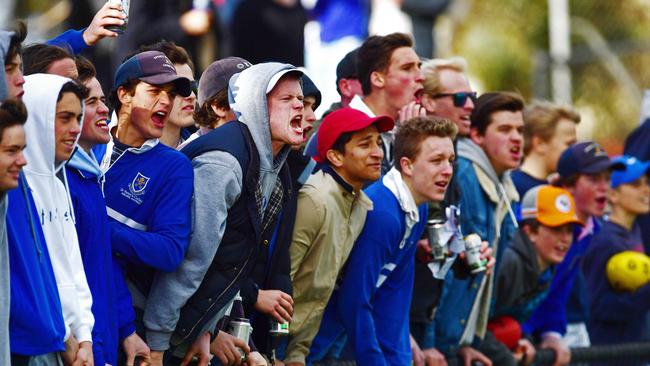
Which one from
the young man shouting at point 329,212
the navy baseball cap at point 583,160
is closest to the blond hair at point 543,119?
the navy baseball cap at point 583,160

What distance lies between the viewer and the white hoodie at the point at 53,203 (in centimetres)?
557

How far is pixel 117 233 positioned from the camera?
611 centimetres

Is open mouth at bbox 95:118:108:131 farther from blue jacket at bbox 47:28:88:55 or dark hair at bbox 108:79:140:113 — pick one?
blue jacket at bbox 47:28:88:55

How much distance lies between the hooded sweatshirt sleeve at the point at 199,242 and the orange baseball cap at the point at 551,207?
11.6 ft

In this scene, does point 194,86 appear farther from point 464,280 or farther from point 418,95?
point 464,280

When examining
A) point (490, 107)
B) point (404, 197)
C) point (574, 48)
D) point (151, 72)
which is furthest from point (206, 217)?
point (574, 48)

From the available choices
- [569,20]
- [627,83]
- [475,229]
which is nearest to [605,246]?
[475,229]

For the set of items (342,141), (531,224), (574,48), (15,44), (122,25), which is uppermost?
(574,48)

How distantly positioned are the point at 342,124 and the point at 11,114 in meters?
2.51

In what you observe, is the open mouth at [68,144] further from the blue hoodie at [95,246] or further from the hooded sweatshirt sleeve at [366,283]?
the hooded sweatshirt sleeve at [366,283]

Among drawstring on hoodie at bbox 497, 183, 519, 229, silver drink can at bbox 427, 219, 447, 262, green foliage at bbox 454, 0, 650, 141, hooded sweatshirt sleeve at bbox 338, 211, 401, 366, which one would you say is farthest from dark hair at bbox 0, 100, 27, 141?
green foliage at bbox 454, 0, 650, 141

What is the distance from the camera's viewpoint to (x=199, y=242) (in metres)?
6.29

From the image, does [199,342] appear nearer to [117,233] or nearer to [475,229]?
[117,233]

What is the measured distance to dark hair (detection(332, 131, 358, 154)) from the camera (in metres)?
7.43
